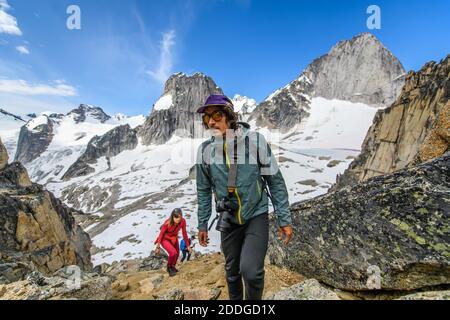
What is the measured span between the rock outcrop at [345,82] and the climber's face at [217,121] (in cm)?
16014

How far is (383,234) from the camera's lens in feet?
14.5

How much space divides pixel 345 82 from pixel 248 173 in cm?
18426

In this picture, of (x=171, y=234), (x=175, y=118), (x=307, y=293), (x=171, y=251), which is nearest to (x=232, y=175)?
(x=307, y=293)

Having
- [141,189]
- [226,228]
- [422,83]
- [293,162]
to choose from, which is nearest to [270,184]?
[226,228]

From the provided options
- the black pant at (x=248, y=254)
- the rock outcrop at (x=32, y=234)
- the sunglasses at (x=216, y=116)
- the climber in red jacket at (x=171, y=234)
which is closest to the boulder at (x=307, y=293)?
the black pant at (x=248, y=254)

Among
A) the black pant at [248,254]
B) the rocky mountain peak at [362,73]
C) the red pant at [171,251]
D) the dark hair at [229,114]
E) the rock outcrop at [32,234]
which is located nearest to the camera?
the black pant at [248,254]

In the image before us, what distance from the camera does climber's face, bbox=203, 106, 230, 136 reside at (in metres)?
4.05

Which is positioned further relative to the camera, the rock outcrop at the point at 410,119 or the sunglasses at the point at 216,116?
the rock outcrop at the point at 410,119

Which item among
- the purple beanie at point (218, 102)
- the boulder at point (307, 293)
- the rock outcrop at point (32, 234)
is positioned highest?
the purple beanie at point (218, 102)

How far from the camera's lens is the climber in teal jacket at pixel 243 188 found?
371 centimetres

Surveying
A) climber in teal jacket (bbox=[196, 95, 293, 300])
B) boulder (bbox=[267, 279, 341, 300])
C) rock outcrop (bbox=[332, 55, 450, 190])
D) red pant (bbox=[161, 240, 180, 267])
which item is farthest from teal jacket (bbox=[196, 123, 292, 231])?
rock outcrop (bbox=[332, 55, 450, 190])

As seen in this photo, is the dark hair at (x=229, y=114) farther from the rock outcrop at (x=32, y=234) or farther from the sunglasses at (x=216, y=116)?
the rock outcrop at (x=32, y=234)

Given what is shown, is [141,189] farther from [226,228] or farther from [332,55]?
[332,55]

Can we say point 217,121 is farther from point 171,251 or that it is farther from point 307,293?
point 171,251
